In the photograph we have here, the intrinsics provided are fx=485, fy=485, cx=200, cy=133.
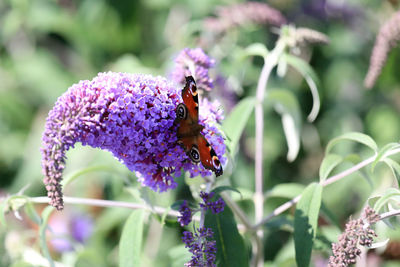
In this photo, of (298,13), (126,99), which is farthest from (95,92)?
(298,13)

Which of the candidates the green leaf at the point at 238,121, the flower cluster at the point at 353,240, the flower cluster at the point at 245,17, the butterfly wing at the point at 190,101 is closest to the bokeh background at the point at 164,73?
the flower cluster at the point at 245,17

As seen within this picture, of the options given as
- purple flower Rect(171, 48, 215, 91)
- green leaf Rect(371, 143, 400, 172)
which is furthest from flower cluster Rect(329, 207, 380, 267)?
purple flower Rect(171, 48, 215, 91)

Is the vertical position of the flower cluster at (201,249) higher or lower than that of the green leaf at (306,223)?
lower

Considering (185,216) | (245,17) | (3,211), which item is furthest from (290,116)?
(3,211)

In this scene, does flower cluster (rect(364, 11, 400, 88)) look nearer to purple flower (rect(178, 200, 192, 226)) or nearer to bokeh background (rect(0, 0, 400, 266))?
bokeh background (rect(0, 0, 400, 266))

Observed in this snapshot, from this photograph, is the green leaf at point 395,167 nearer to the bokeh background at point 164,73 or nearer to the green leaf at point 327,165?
the green leaf at point 327,165
